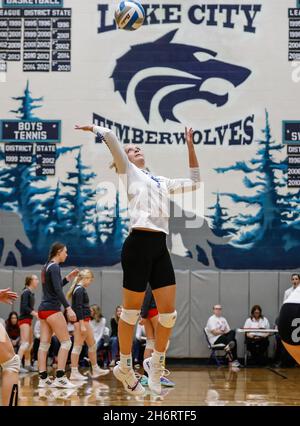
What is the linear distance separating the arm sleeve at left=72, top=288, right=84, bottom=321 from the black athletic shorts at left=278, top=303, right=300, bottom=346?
25.2 feet

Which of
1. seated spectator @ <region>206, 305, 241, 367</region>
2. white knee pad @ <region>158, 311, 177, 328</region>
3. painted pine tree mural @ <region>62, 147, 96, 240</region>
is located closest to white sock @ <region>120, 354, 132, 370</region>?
white knee pad @ <region>158, 311, 177, 328</region>

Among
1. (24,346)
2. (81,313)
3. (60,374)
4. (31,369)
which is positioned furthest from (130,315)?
(31,369)

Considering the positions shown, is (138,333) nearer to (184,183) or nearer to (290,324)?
(184,183)

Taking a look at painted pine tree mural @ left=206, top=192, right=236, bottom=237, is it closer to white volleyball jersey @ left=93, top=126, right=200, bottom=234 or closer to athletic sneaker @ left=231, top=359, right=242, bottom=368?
athletic sneaker @ left=231, top=359, right=242, bottom=368

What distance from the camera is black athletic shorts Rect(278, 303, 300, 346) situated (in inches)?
181

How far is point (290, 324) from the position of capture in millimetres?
4598

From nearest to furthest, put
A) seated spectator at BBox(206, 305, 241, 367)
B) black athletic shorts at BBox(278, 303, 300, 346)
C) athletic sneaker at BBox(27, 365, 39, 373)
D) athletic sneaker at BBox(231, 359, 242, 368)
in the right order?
black athletic shorts at BBox(278, 303, 300, 346) < athletic sneaker at BBox(27, 365, 39, 373) < athletic sneaker at BBox(231, 359, 242, 368) < seated spectator at BBox(206, 305, 241, 367)

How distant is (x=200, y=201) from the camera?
17.2 metres

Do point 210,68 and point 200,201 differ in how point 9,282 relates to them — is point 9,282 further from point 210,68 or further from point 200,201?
point 210,68

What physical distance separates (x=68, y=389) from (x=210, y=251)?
287 inches

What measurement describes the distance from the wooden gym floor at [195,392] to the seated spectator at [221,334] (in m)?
1.44

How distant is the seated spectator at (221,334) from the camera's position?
16156 mm

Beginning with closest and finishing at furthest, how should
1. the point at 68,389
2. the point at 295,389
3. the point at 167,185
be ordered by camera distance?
the point at 167,185, the point at 68,389, the point at 295,389
